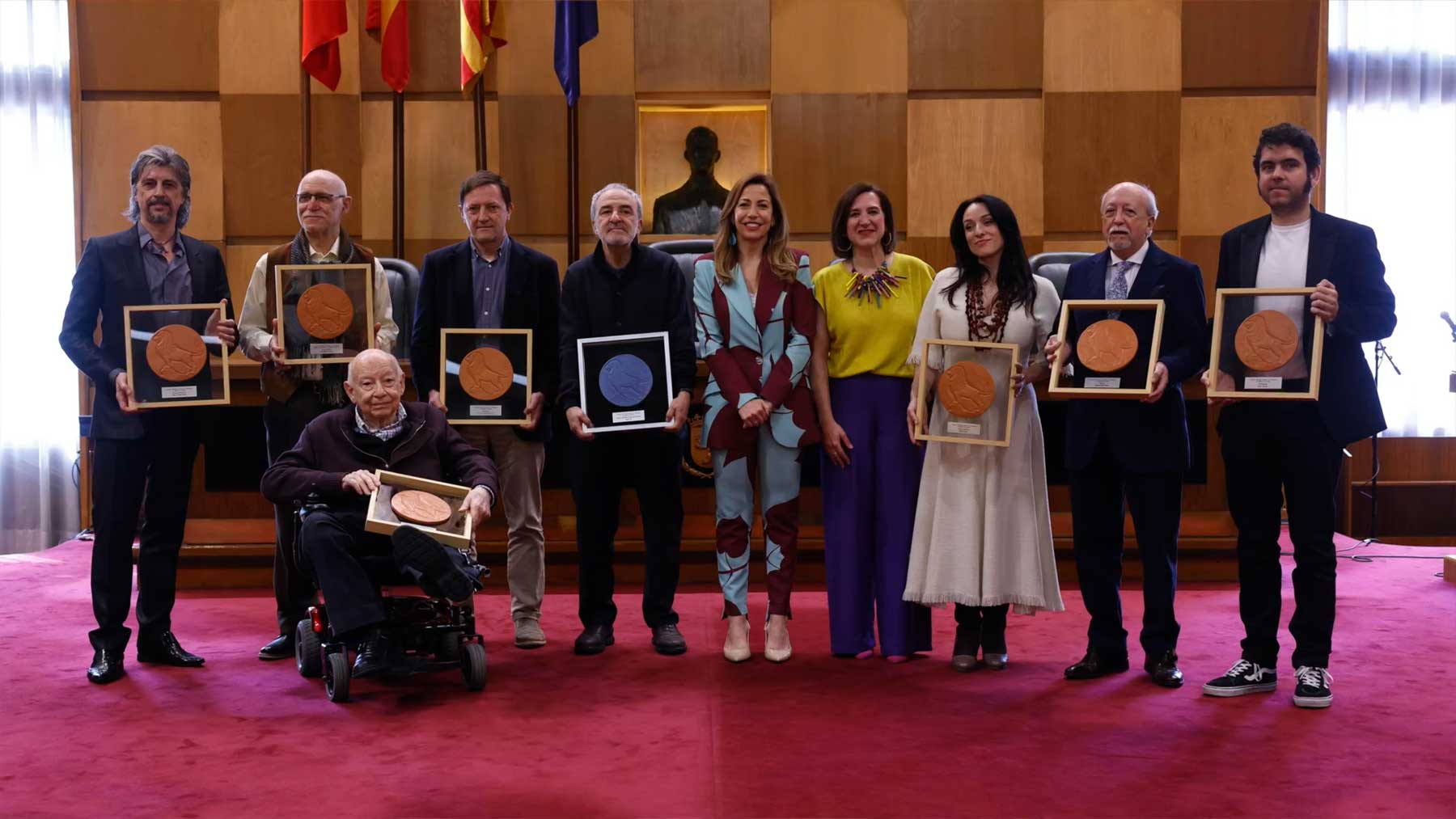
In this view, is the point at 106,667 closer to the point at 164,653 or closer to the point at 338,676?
the point at 164,653

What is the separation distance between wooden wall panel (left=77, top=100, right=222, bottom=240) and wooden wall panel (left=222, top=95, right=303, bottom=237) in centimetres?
7

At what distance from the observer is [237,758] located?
2875 mm

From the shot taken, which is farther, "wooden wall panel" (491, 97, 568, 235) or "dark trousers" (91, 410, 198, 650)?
"wooden wall panel" (491, 97, 568, 235)

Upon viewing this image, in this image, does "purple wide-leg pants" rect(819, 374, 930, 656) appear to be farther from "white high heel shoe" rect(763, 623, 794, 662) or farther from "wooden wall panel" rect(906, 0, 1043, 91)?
"wooden wall panel" rect(906, 0, 1043, 91)

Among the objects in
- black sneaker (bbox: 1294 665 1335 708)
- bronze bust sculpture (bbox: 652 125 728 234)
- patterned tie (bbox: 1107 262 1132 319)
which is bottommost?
black sneaker (bbox: 1294 665 1335 708)

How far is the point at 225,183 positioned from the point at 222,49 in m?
0.71

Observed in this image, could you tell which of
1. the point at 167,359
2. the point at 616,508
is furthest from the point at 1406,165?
the point at 167,359

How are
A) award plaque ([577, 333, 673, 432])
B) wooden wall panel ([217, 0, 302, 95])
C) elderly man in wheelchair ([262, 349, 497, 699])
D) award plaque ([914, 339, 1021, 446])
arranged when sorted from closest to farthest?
elderly man in wheelchair ([262, 349, 497, 699])
award plaque ([914, 339, 1021, 446])
award plaque ([577, 333, 673, 432])
wooden wall panel ([217, 0, 302, 95])

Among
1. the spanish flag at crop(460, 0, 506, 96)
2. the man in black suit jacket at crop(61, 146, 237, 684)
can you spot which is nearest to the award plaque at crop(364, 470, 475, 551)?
the man in black suit jacket at crop(61, 146, 237, 684)

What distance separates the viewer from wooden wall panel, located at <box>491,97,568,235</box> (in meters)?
6.73

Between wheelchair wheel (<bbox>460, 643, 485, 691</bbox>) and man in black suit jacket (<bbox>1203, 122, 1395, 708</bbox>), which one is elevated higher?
man in black suit jacket (<bbox>1203, 122, 1395, 708</bbox>)

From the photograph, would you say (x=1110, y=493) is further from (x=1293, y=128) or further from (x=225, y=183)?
(x=225, y=183)

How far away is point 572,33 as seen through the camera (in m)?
6.27

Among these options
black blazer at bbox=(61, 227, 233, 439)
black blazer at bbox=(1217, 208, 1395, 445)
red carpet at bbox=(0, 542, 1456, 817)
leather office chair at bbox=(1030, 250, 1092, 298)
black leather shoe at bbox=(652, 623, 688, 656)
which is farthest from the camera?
leather office chair at bbox=(1030, 250, 1092, 298)
